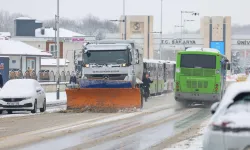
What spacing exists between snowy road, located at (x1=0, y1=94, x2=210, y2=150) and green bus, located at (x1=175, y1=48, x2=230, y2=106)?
9554 millimetres

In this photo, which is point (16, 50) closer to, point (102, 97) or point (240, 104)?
point (102, 97)

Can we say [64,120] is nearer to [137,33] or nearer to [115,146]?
[115,146]

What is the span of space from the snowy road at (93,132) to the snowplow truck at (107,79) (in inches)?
149

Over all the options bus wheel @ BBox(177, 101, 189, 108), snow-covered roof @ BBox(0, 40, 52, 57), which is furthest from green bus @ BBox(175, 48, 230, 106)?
snow-covered roof @ BBox(0, 40, 52, 57)

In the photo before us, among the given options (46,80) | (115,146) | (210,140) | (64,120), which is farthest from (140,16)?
(210,140)

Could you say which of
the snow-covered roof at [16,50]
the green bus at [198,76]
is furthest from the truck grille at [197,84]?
the snow-covered roof at [16,50]

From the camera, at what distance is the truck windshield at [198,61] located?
37.1 meters

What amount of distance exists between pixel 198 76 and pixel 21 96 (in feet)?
35.4

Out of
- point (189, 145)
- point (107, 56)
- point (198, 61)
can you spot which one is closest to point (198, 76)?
point (198, 61)

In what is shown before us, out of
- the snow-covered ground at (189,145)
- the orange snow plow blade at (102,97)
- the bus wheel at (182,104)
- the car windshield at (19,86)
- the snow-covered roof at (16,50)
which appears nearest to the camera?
the snow-covered ground at (189,145)

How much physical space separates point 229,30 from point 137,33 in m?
15.3

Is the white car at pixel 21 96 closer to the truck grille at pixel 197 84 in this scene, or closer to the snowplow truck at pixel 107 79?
the snowplow truck at pixel 107 79

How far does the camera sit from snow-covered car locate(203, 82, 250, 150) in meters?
8.73

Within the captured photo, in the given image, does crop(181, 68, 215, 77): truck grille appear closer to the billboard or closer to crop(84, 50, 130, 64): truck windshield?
crop(84, 50, 130, 64): truck windshield
